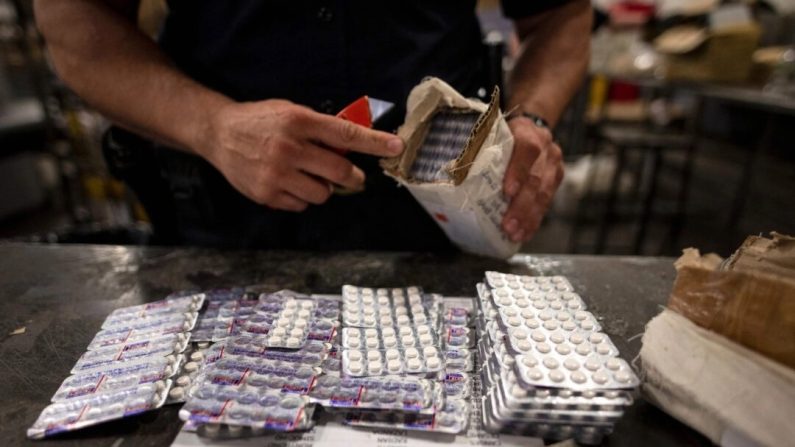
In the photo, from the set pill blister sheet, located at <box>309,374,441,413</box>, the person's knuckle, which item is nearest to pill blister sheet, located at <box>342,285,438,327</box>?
pill blister sheet, located at <box>309,374,441,413</box>

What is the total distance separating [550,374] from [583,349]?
6 cm

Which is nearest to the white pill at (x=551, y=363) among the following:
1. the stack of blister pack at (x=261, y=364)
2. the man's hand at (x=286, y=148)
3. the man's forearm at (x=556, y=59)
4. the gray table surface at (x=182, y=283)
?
the gray table surface at (x=182, y=283)

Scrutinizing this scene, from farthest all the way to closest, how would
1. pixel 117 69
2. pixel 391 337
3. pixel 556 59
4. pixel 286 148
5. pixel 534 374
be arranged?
1. pixel 556 59
2. pixel 117 69
3. pixel 286 148
4. pixel 391 337
5. pixel 534 374

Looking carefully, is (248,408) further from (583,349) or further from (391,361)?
(583,349)

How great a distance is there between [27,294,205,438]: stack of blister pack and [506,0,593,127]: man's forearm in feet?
2.49

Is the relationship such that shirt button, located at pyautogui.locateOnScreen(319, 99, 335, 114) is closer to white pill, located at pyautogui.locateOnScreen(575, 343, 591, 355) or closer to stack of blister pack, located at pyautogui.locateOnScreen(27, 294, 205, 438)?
stack of blister pack, located at pyautogui.locateOnScreen(27, 294, 205, 438)

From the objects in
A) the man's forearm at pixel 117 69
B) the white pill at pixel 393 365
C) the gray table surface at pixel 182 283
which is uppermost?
the man's forearm at pixel 117 69

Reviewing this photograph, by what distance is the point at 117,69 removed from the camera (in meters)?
0.83

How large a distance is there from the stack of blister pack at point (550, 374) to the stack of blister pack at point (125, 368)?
Result: 1.12ft

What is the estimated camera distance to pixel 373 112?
739mm

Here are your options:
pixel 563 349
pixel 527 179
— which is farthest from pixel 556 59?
pixel 563 349

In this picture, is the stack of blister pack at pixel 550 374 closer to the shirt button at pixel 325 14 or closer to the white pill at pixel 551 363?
the white pill at pixel 551 363

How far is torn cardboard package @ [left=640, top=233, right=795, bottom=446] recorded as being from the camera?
399 mm

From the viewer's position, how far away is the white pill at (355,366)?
1.64 ft
